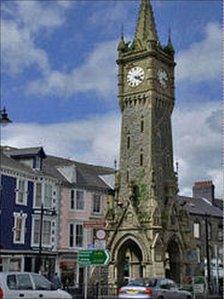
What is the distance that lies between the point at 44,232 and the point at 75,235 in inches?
143

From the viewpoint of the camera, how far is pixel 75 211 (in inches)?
1879

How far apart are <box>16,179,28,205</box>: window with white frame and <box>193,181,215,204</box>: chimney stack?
32066 mm

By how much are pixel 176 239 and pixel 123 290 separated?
2497cm

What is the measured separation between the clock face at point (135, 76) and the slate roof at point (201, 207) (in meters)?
15.8

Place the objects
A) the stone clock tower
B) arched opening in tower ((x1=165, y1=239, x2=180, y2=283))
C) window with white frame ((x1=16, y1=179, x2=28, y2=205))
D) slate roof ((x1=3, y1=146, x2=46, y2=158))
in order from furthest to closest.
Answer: arched opening in tower ((x1=165, y1=239, x2=180, y2=283)), the stone clock tower, slate roof ((x1=3, y1=146, x2=46, y2=158)), window with white frame ((x1=16, y1=179, x2=28, y2=205))

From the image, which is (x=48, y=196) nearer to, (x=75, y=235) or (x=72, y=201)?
(x=72, y=201)

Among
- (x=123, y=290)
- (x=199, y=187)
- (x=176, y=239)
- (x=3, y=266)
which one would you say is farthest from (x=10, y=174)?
(x=199, y=187)

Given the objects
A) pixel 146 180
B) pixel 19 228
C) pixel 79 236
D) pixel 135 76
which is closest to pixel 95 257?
pixel 19 228

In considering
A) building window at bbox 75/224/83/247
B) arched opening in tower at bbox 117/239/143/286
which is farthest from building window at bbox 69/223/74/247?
arched opening in tower at bbox 117/239/143/286

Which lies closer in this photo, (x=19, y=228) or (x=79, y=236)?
(x=19, y=228)

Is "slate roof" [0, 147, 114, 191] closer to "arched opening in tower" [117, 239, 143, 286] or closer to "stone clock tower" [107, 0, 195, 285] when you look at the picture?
"stone clock tower" [107, 0, 195, 285]

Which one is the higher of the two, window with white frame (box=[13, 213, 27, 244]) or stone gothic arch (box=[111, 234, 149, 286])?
window with white frame (box=[13, 213, 27, 244])

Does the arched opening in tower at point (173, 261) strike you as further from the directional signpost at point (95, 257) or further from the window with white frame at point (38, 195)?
the directional signpost at point (95, 257)

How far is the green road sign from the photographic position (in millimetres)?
19578
